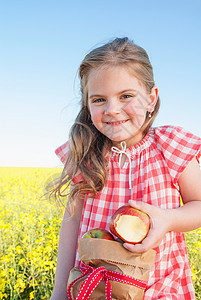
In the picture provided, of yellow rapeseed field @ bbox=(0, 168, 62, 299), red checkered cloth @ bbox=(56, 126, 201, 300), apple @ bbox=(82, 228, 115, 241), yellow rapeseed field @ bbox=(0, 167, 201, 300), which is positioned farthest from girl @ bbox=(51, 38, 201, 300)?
yellow rapeseed field @ bbox=(0, 167, 201, 300)

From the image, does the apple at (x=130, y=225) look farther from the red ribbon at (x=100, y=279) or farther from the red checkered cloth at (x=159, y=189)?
the red checkered cloth at (x=159, y=189)

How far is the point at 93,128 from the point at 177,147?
19.2 inches

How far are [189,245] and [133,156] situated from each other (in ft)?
7.11

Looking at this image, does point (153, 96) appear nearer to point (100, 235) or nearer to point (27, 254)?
point (100, 235)

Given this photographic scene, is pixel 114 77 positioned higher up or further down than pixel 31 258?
higher up

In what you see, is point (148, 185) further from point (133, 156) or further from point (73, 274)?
point (73, 274)

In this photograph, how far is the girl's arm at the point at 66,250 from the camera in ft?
5.49

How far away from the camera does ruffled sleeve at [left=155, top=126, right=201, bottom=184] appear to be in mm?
1530

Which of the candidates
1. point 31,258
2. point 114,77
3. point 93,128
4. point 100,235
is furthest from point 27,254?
point 114,77

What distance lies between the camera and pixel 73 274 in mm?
1286

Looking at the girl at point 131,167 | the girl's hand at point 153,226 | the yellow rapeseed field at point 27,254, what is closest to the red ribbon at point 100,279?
the girl's hand at point 153,226

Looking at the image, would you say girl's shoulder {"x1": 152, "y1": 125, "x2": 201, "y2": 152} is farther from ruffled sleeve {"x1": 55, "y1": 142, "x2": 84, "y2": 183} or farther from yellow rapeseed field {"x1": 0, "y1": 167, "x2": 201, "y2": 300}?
yellow rapeseed field {"x1": 0, "y1": 167, "x2": 201, "y2": 300}

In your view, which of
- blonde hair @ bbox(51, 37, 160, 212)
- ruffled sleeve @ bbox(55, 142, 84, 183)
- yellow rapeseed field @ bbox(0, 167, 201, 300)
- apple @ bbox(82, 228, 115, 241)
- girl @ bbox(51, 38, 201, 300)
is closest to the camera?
apple @ bbox(82, 228, 115, 241)

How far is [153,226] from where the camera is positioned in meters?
1.28
